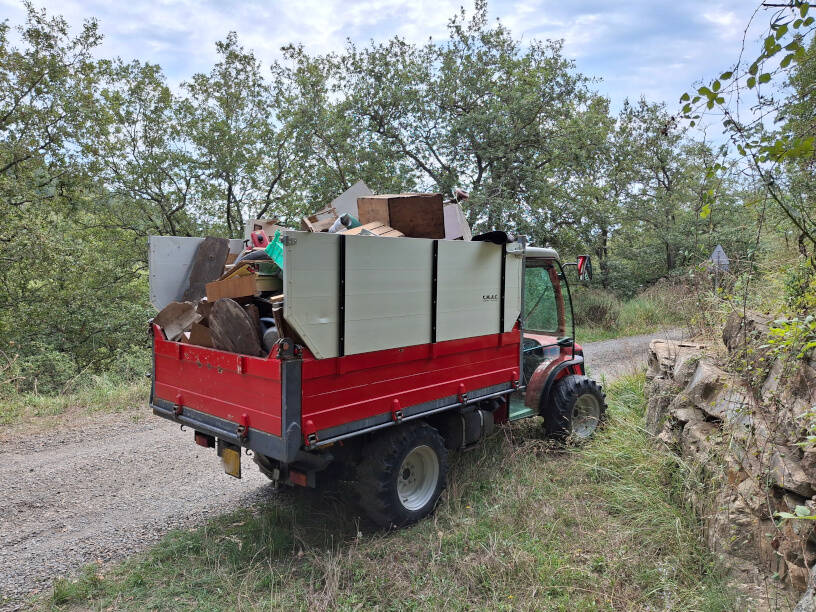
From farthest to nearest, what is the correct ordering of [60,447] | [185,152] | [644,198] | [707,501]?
1. [644,198]
2. [185,152]
3. [60,447]
4. [707,501]

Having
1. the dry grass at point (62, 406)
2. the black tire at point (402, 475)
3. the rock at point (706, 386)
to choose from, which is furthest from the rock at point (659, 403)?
the dry grass at point (62, 406)

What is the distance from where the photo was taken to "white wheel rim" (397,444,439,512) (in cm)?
395

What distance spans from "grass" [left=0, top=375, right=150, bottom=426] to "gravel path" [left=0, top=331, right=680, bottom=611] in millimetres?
652

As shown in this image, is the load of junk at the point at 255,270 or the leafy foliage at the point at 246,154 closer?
the load of junk at the point at 255,270

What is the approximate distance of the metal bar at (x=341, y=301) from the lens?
3.21 m

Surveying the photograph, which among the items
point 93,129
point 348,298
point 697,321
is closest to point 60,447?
point 348,298

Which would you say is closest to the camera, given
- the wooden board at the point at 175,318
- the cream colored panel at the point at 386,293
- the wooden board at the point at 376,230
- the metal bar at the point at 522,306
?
the cream colored panel at the point at 386,293

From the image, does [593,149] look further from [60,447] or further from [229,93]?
[60,447]

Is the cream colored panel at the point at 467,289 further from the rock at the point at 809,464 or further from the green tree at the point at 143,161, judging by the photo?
the green tree at the point at 143,161

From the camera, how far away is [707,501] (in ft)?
11.4

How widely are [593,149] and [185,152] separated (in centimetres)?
1051

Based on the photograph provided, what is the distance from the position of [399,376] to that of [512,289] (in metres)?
1.47

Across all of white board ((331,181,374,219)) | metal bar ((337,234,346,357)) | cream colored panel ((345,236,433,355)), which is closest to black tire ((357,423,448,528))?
cream colored panel ((345,236,433,355))

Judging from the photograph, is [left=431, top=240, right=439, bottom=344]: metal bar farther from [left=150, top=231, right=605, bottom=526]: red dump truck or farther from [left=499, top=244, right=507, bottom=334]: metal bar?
[left=499, top=244, right=507, bottom=334]: metal bar
